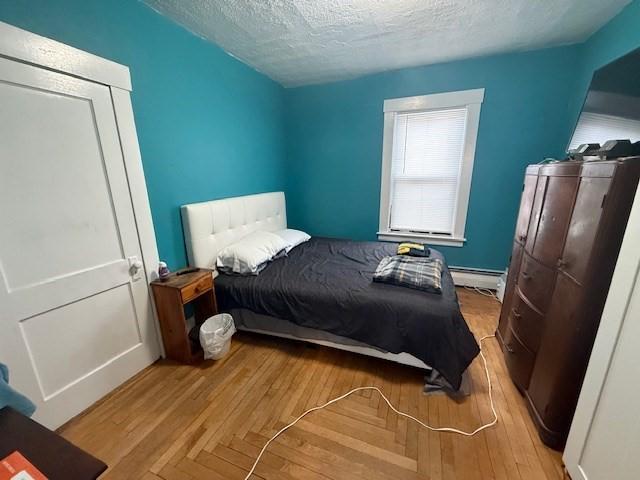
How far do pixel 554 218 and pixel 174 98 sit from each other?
267cm

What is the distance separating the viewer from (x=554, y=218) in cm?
142

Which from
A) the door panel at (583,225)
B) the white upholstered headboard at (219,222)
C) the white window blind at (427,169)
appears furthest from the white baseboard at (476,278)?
the white upholstered headboard at (219,222)

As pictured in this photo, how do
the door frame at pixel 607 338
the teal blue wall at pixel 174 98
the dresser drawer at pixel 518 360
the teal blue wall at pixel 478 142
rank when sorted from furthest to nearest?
the teal blue wall at pixel 478 142 < the dresser drawer at pixel 518 360 < the teal blue wall at pixel 174 98 < the door frame at pixel 607 338

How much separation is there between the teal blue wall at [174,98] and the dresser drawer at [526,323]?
2542mm

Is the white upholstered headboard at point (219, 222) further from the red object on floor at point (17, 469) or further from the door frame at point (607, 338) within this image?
the door frame at point (607, 338)

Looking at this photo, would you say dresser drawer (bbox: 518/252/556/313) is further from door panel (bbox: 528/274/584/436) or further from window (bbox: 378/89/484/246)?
window (bbox: 378/89/484/246)

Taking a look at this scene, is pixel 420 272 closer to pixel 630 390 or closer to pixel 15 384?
pixel 630 390

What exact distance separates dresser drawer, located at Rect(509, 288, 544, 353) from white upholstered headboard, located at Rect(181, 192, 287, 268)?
2373mm

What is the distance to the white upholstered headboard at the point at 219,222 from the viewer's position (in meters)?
2.13

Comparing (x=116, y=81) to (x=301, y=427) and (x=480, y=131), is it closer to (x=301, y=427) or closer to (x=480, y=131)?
(x=301, y=427)

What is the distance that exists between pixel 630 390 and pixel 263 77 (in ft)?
11.9

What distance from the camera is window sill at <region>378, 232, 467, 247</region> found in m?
3.06

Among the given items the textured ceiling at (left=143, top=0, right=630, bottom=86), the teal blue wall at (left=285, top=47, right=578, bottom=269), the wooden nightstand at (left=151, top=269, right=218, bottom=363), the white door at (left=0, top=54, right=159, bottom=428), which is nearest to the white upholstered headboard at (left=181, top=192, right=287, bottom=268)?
the wooden nightstand at (left=151, top=269, right=218, bottom=363)

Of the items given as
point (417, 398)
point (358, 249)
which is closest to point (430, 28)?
point (358, 249)
